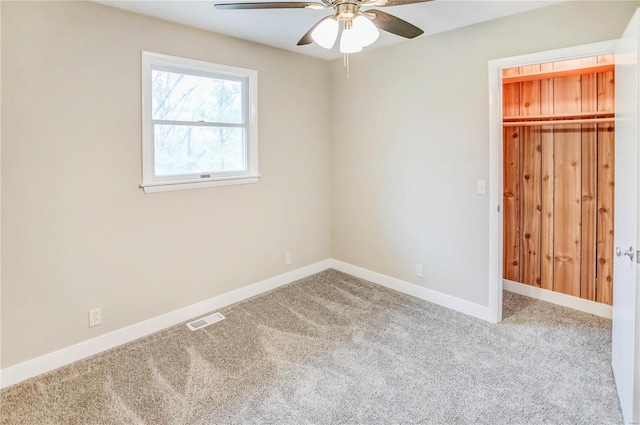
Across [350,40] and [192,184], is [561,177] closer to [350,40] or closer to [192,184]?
[350,40]

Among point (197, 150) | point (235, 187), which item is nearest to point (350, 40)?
Result: point (197, 150)

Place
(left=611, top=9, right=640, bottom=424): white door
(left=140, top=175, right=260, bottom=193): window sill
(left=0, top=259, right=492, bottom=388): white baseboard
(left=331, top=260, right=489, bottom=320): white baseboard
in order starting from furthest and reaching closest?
1. (left=331, top=260, right=489, bottom=320): white baseboard
2. (left=140, top=175, right=260, bottom=193): window sill
3. (left=0, top=259, right=492, bottom=388): white baseboard
4. (left=611, top=9, right=640, bottom=424): white door

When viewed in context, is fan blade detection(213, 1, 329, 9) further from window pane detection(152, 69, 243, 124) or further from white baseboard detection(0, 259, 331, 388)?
white baseboard detection(0, 259, 331, 388)

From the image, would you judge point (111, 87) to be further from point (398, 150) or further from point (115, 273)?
point (398, 150)

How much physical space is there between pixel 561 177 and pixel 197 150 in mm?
3252

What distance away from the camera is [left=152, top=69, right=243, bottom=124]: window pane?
296 centimetres

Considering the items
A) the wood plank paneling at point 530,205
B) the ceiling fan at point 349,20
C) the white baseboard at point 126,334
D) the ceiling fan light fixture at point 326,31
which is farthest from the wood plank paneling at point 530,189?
the ceiling fan light fixture at point 326,31

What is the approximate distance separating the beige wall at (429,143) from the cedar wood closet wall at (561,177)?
1.89 feet

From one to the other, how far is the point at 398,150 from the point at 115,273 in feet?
8.82

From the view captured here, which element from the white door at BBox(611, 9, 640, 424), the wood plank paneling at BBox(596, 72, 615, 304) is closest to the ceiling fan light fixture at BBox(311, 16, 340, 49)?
the white door at BBox(611, 9, 640, 424)

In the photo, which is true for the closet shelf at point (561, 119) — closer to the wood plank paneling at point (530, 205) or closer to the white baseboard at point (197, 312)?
the wood plank paneling at point (530, 205)

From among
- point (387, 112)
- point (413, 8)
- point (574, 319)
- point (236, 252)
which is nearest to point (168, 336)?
point (236, 252)

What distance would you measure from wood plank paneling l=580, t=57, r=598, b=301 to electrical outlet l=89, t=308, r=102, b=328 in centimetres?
398

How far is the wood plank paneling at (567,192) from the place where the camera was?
10.7 ft
